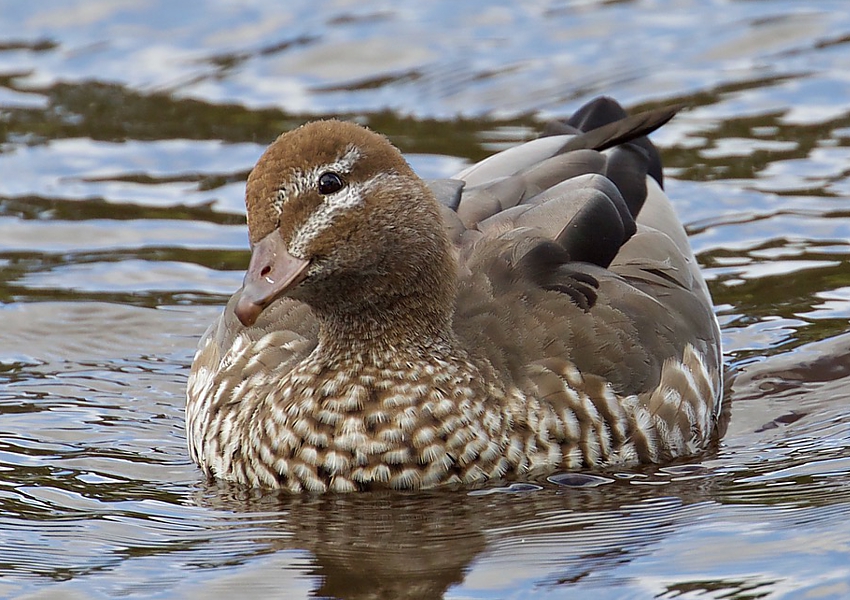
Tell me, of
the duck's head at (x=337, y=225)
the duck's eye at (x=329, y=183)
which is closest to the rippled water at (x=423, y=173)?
the duck's head at (x=337, y=225)

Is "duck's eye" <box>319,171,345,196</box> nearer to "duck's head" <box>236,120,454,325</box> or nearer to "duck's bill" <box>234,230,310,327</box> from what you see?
"duck's head" <box>236,120,454,325</box>

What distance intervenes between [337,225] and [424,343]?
2.63ft

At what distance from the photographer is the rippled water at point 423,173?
6648 millimetres

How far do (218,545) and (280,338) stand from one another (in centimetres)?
127

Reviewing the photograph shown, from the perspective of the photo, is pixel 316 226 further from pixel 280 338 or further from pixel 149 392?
pixel 149 392

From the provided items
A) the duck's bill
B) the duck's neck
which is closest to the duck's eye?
the duck's bill

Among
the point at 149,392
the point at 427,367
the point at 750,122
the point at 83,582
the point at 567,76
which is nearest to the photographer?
the point at 83,582

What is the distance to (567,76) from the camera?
14.3 metres

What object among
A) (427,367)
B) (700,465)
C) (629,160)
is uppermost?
(629,160)

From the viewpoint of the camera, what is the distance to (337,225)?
273 inches

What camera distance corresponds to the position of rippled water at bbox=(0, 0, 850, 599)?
6.65 m

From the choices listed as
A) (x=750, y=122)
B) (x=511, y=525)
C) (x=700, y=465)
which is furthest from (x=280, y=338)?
(x=750, y=122)

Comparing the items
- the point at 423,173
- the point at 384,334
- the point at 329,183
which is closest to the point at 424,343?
the point at 384,334

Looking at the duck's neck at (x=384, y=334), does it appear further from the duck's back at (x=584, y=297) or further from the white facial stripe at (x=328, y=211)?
the white facial stripe at (x=328, y=211)
